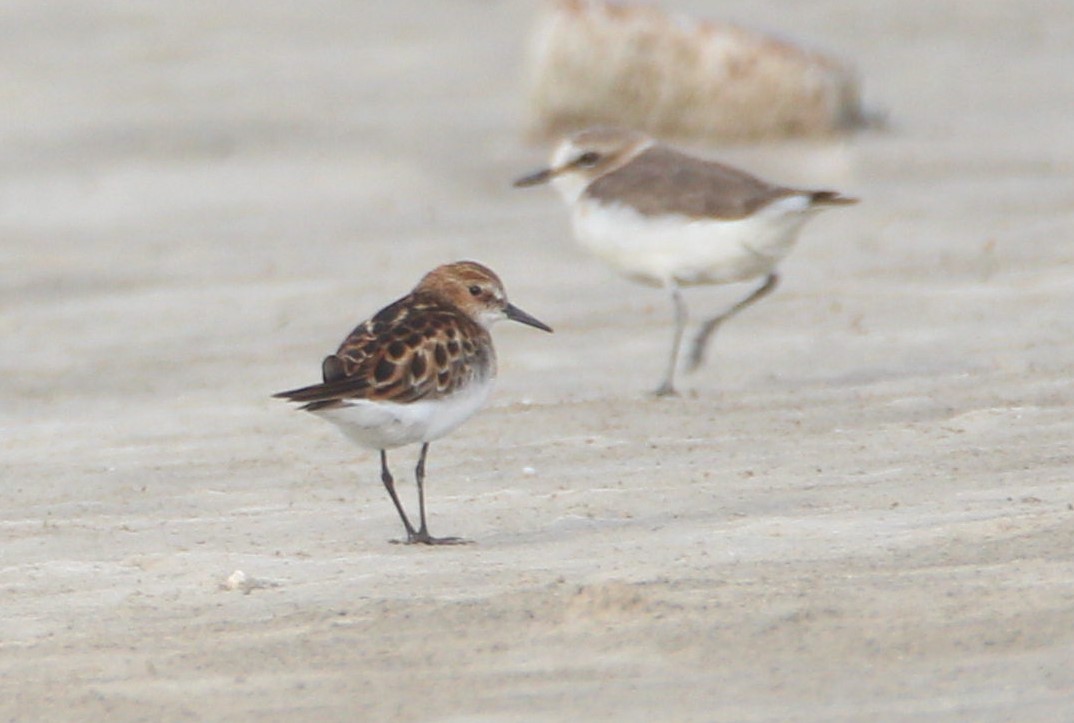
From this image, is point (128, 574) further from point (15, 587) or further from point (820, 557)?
point (820, 557)

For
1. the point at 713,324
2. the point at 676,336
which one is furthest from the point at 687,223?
the point at 713,324

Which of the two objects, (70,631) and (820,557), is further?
(820,557)

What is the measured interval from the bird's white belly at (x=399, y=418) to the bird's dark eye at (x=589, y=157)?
3487 millimetres

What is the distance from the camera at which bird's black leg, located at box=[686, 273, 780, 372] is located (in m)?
9.69

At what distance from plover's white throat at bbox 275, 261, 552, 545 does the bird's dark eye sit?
3.14 m

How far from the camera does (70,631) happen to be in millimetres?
5609

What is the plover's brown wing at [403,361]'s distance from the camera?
6.44 metres

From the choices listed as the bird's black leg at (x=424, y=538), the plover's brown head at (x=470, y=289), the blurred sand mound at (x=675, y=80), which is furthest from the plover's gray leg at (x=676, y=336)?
the blurred sand mound at (x=675, y=80)

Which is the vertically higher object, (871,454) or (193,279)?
(871,454)

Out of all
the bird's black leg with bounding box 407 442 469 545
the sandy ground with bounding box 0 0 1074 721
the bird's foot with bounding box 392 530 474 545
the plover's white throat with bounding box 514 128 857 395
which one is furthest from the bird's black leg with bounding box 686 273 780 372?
the bird's foot with bounding box 392 530 474 545

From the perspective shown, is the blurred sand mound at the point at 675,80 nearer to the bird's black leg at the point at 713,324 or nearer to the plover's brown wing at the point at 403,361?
the bird's black leg at the point at 713,324

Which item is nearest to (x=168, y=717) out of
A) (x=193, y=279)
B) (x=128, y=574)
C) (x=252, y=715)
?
(x=252, y=715)

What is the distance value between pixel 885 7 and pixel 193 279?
28.8ft

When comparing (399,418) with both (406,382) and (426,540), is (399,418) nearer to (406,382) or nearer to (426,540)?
(406,382)
